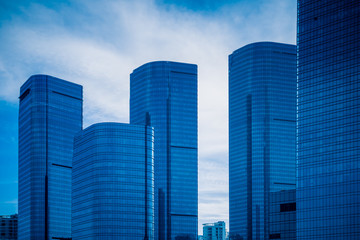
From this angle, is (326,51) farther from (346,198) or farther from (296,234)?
(296,234)

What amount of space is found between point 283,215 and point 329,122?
33695 mm

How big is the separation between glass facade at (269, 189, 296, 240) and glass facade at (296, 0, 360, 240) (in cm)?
771

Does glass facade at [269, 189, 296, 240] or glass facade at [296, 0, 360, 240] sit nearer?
glass facade at [296, 0, 360, 240]

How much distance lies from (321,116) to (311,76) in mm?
13044

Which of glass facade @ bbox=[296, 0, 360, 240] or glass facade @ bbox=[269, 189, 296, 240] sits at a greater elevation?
glass facade @ bbox=[296, 0, 360, 240]

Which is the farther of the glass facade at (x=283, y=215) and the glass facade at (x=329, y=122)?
the glass facade at (x=283, y=215)

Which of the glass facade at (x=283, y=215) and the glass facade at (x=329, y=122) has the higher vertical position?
the glass facade at (x=329, y=122)

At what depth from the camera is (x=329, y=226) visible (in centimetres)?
17250

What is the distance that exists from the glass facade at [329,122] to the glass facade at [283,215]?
25.3ft

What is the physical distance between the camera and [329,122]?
178m

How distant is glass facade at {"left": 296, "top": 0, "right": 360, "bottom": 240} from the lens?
559ft

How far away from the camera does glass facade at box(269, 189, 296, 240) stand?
618 feet

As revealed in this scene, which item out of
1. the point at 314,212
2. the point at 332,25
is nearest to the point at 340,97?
the point at 332,25

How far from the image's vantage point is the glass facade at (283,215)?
188500 millimetres
